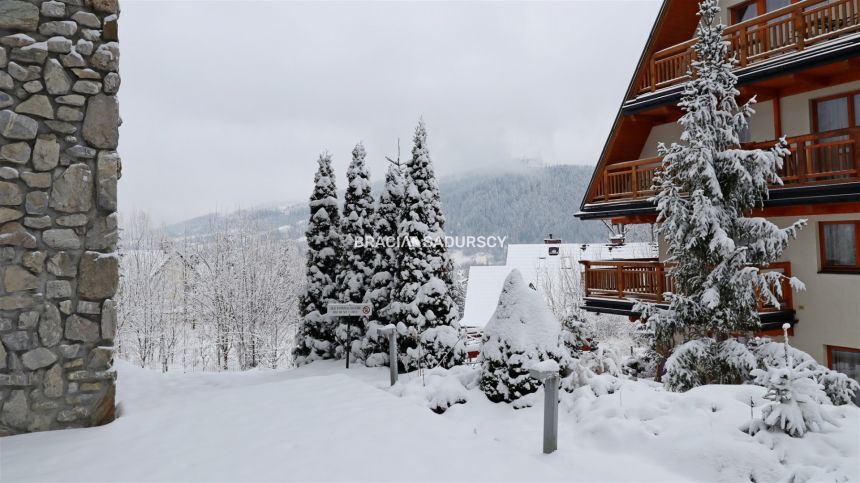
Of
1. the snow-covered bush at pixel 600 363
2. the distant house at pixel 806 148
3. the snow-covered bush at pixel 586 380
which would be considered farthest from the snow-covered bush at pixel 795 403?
the distant house at pixel 806 148

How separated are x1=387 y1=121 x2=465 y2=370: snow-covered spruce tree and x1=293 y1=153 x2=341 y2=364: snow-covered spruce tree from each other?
4.40 meters

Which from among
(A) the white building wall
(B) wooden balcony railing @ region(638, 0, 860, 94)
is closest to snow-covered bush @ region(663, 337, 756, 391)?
(A) the white building wall

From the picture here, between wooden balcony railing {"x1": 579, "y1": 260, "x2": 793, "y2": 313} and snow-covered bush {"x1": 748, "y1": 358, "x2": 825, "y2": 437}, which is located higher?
wooden balcony railing {"x1": 579, "y1": 260, "x2": 793, "y2": 313}

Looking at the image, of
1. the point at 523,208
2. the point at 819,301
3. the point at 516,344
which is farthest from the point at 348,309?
the point at 523,208

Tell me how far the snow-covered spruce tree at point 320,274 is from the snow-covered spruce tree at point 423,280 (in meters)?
4.40

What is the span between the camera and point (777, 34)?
1120 centimetres

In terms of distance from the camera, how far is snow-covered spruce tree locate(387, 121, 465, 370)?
559 inches

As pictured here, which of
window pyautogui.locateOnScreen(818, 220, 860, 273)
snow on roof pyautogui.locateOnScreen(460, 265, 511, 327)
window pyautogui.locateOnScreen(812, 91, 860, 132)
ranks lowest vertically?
snow on roof pyautogui.locateOnScreen(460, 265, 511, 327)

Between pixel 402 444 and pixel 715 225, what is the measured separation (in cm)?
662

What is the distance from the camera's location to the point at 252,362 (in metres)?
27.1

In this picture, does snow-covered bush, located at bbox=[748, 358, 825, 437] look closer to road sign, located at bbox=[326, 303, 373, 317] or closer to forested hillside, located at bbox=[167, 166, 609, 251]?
road sign, located at bbox=[326, 303, 373, 317]

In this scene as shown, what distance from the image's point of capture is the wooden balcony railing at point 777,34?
31.1 feet

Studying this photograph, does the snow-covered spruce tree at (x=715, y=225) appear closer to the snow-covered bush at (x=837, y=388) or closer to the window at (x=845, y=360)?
the snow-covered bush at (x=837, y=388)

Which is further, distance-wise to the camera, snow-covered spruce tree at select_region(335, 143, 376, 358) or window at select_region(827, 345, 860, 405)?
snow-covered spruce tree at select_region(335, 143, 376, 358)
